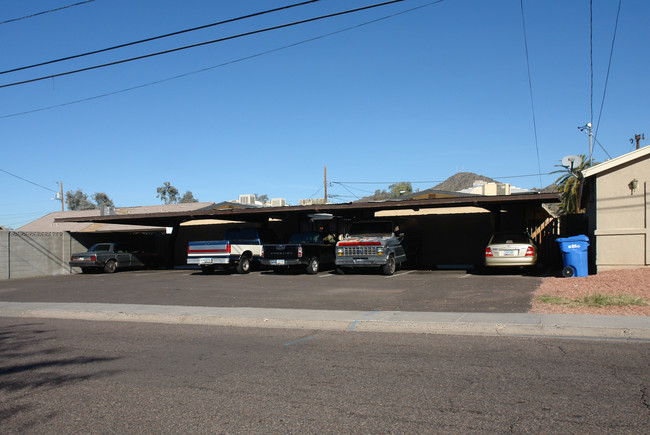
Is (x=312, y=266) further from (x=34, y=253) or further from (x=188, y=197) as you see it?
(x=188, y=197)

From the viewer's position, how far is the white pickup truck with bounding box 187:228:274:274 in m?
23.5

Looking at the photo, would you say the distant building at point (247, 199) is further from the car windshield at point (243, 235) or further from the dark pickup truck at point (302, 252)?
the dark pickup truck at point (302, 252)

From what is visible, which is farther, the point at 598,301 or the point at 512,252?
the point at 512,252

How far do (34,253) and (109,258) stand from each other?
12.5 ft

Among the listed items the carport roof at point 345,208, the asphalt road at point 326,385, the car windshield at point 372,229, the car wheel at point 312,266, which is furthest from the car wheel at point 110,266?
the asphalt road at point 326,385

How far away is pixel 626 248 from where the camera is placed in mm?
16406

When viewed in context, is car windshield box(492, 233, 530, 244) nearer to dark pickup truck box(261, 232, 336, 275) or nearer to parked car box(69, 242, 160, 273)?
dark pickup truck box(261, 232, 336, 275)

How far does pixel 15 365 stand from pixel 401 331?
6.05 metres

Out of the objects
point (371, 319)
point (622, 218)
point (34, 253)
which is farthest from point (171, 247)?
→ point (622, 218)

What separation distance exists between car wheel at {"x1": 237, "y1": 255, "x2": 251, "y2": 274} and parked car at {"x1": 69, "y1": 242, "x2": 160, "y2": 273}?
8305 mm

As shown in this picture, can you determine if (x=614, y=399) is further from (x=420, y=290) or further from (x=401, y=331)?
(x=420, y=290)

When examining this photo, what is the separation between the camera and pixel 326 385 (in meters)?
6.07

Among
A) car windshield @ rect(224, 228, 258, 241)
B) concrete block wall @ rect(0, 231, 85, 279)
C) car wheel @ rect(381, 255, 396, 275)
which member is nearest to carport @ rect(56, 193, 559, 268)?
car windshield @ rect(224, 228, 258, 241)

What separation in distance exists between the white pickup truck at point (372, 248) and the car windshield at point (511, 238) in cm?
387
